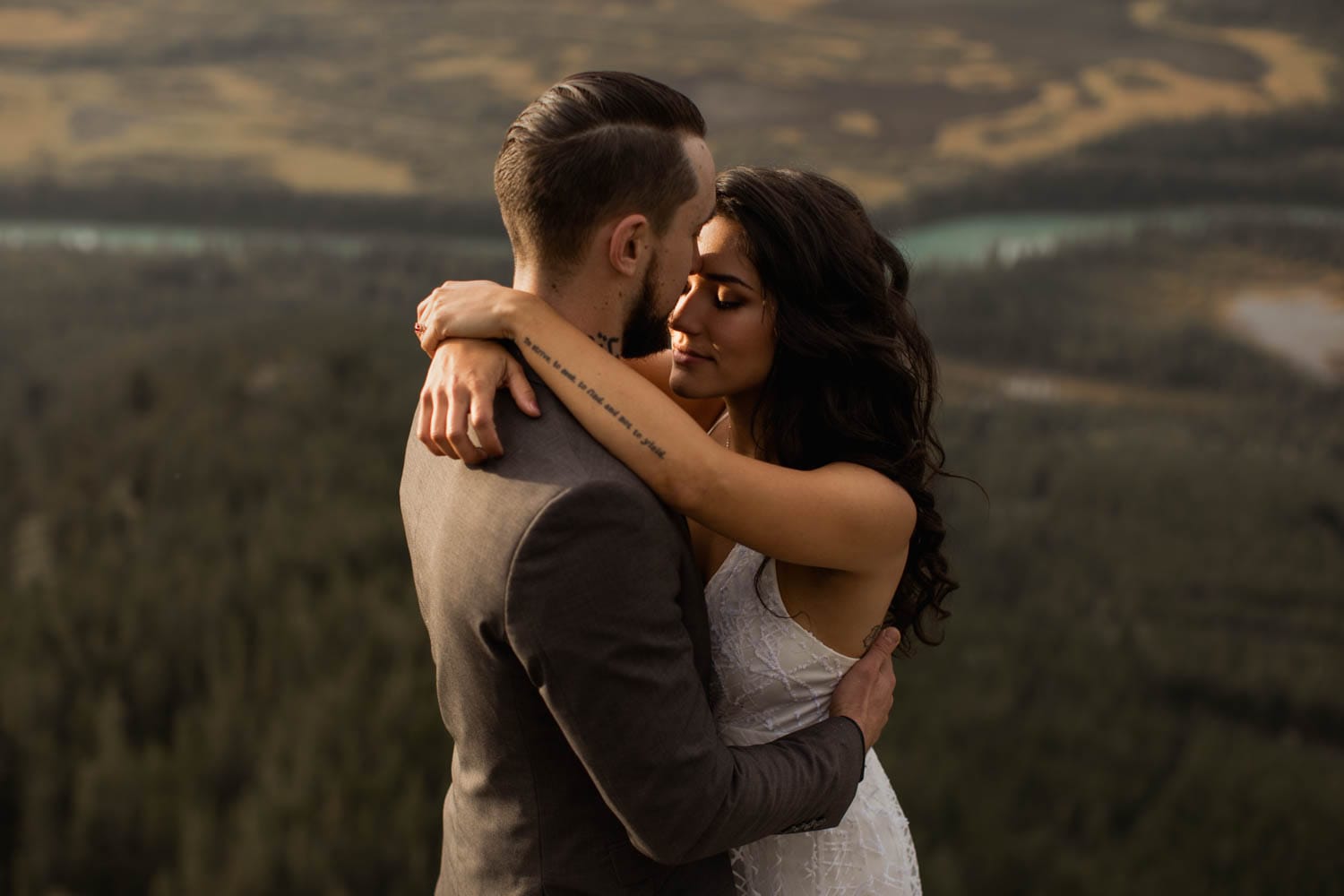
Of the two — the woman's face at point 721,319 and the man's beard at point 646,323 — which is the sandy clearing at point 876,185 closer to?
the woman's face at point 721,319

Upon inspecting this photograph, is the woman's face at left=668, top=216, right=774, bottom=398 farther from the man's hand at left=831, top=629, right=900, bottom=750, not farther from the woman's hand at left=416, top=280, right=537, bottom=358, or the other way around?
the man's hand at left=831, top=629, right=900, bottom=750

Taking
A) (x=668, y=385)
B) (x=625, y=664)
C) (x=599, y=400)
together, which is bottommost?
(x=668, y=385)

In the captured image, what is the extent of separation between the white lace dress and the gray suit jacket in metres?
0.25

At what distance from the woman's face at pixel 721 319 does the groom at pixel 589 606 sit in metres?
0.20

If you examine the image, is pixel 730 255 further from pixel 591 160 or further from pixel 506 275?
pixel 506 275

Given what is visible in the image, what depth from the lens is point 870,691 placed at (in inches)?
90.7

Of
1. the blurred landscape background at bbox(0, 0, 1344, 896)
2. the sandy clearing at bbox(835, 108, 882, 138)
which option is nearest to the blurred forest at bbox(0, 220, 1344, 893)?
the blurred landscape background at bbox(0, 0, 1344, 896)

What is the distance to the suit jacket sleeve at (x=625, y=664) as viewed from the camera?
1715 mm

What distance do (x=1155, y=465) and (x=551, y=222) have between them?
1109 centimetres

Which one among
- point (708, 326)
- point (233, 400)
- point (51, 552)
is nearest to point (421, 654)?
point (51, 552)

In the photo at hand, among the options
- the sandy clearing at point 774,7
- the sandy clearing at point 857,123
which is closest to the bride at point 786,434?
the sandy clearing at point 857,123

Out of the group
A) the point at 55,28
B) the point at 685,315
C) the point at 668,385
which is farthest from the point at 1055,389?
the point at 55,28

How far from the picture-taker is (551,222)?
74.7 inches

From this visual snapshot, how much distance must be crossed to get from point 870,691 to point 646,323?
2.74ft
